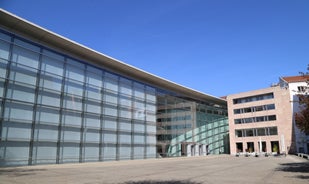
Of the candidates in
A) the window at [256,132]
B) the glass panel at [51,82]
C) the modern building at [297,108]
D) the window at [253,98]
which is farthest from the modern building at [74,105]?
the modern building at [297,108]

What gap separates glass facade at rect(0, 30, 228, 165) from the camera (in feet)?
88.8

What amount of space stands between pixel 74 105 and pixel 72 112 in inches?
33.0

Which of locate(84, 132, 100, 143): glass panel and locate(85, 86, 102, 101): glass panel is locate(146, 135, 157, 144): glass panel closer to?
locate(84, 132, 100, 143): glass panel

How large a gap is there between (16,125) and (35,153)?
3.35 metres

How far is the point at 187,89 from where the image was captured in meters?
52.9

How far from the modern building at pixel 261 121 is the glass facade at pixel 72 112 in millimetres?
27641

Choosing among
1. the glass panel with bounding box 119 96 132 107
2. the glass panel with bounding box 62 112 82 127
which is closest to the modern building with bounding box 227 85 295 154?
the glass panel with bounding box 119 96 132 107

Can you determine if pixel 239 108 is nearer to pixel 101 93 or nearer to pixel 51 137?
pixel 101 93

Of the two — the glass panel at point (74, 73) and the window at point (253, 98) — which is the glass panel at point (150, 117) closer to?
the glass panel at point (74, 73)

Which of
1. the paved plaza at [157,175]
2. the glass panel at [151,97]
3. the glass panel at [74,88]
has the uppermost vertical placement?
the glass panel at [151,97]

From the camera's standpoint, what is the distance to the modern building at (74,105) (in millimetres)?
27156

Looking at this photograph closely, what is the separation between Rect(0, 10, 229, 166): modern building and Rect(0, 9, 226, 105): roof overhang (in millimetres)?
85

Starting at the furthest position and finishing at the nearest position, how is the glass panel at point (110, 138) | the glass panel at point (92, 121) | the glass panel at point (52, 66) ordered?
the glass panel at point (110, 138), the glass panel at point (92, 121), the glass panel at point (52, 66)

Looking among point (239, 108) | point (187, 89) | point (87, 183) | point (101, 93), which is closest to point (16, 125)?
point (101, 93)
